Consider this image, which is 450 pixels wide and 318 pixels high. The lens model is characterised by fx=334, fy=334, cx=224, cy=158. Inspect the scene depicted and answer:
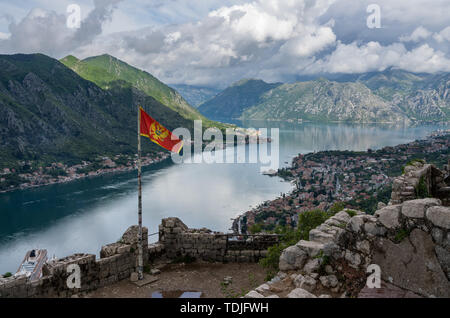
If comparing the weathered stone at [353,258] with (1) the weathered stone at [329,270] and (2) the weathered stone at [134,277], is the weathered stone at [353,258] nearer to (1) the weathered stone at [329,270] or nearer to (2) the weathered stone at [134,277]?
(1) the weathered stone at [329,270]

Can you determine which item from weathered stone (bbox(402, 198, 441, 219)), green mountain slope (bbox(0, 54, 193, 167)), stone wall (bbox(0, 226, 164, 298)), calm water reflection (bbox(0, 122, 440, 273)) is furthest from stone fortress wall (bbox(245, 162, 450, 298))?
green mountain slope (bbox(0, 54, 193, 167))

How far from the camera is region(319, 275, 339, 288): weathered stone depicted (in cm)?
601

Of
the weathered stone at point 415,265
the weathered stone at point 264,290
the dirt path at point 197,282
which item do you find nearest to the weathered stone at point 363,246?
the weathered stone at point 415,265

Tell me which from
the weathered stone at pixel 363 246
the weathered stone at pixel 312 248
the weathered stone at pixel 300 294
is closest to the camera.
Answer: the weathered stone at pixel 300 294

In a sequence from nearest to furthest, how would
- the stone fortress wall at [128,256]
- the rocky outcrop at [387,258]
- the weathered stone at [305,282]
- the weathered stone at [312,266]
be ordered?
1. the rocky outcrop at [387,258]
2. the weathered stone at [305,282]
3. the weathered stone at [312,266]
4. the stone fortress wall at [128,256]

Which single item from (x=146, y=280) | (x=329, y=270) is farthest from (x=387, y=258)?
(x=146, y=280)

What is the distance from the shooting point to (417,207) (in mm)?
5309

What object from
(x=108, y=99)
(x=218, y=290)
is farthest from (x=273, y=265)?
(x=108, y=99)

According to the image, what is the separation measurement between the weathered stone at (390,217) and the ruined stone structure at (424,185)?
85.7 inches

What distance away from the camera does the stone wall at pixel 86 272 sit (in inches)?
289

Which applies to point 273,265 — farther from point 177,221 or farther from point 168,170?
point 168,170

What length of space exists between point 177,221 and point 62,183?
76558 mm

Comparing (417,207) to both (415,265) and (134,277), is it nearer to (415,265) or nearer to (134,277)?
(415,265)

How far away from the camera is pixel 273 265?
9156 millimetres
